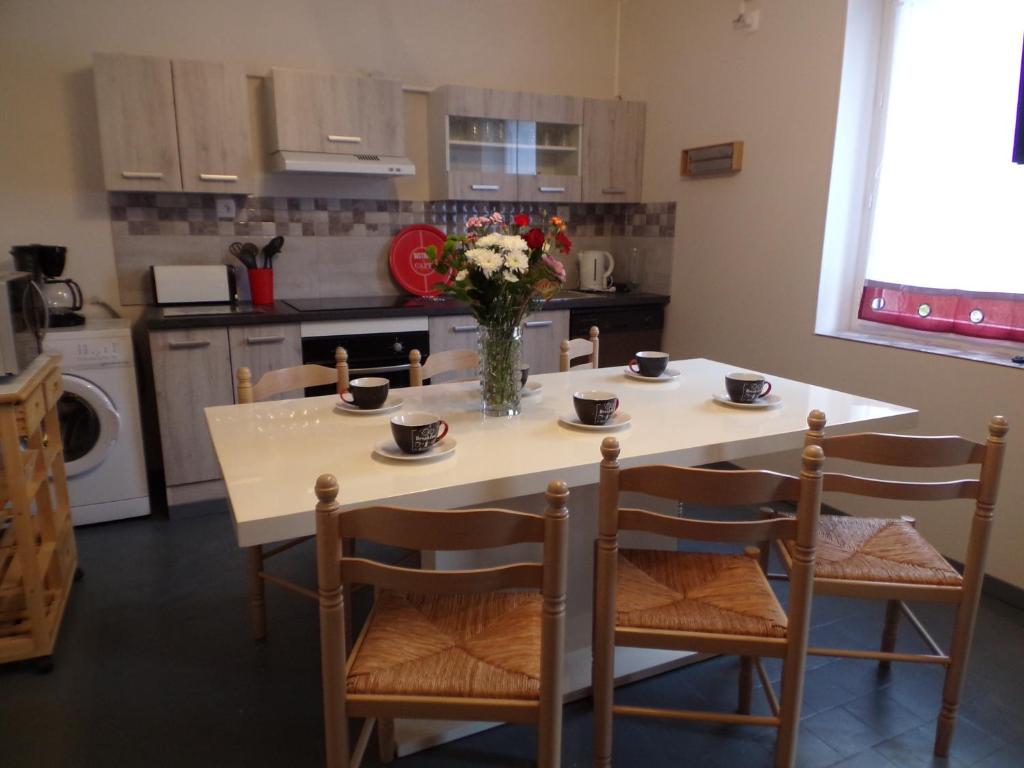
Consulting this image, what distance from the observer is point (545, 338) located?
3.61 m

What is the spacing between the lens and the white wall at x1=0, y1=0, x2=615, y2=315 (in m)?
3.02

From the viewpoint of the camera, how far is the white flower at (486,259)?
1.60 m

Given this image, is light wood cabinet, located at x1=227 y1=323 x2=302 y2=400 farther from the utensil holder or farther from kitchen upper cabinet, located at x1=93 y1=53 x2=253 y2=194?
kitchen upper cabinet, located at x1=93 y1=53 x2=253 y2=194

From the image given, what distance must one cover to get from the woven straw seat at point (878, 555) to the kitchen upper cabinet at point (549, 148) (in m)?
2.45

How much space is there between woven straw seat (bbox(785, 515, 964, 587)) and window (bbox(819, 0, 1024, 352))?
1200 mm

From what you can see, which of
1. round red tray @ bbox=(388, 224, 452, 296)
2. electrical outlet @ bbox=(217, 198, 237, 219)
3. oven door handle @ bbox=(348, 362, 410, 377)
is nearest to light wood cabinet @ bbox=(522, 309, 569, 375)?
round red tray @ bbox=(388, 224, 452, 296)

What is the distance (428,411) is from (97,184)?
2342mm

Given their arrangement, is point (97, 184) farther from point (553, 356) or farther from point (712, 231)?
point (712, 231)

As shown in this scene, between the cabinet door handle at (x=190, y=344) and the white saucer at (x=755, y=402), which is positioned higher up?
the white saucer at (x=755, y=402)

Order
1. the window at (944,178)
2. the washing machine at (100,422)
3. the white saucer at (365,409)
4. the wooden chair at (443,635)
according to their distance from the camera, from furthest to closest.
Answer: the washing machine at (100,422) → the window at (944,178) → the white saucer at (365,409) → the wooden chair at (443,635)

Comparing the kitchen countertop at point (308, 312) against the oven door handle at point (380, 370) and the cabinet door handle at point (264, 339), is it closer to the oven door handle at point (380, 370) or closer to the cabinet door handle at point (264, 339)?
the cabinet door handle at point (264, 339)

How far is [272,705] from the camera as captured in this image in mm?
1866

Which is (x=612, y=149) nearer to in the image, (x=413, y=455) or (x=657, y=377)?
(x=657, y=377)

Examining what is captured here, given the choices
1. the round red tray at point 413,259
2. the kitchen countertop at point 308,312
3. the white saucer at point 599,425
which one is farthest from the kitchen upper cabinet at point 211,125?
the white saucer at point 599,425
